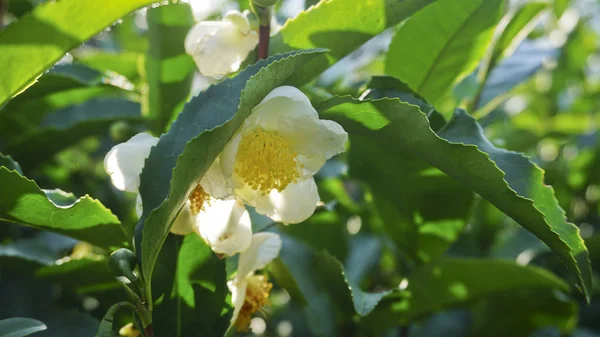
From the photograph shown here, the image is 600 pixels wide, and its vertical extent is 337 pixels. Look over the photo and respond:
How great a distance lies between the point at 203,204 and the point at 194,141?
17cm

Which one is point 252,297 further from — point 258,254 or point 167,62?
point 167,62

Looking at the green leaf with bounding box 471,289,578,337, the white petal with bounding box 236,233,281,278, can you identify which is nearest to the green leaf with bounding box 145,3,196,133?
the white petal with bounding box 236,233,281,278

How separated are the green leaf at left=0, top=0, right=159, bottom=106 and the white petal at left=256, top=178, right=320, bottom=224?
29 centimetres

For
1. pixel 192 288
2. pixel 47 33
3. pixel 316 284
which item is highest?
pixel 47 33

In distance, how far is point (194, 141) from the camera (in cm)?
62

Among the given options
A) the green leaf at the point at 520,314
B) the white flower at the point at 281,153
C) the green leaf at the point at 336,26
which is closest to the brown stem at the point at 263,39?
the green leaf at the point at 336,26

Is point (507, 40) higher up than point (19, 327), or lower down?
lower down

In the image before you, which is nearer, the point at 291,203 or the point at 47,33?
the point at 47,33

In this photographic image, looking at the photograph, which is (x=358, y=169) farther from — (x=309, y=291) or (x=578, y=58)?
(x=578, y=58)

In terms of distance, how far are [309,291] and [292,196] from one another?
38cm

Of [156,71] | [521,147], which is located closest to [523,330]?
[521,147]

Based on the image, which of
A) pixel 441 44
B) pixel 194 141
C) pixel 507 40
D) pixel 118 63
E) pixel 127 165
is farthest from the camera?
pixel 118 63

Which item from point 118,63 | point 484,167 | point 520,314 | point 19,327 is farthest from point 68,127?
point 520,314

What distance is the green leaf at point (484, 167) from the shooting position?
699 millimetres
